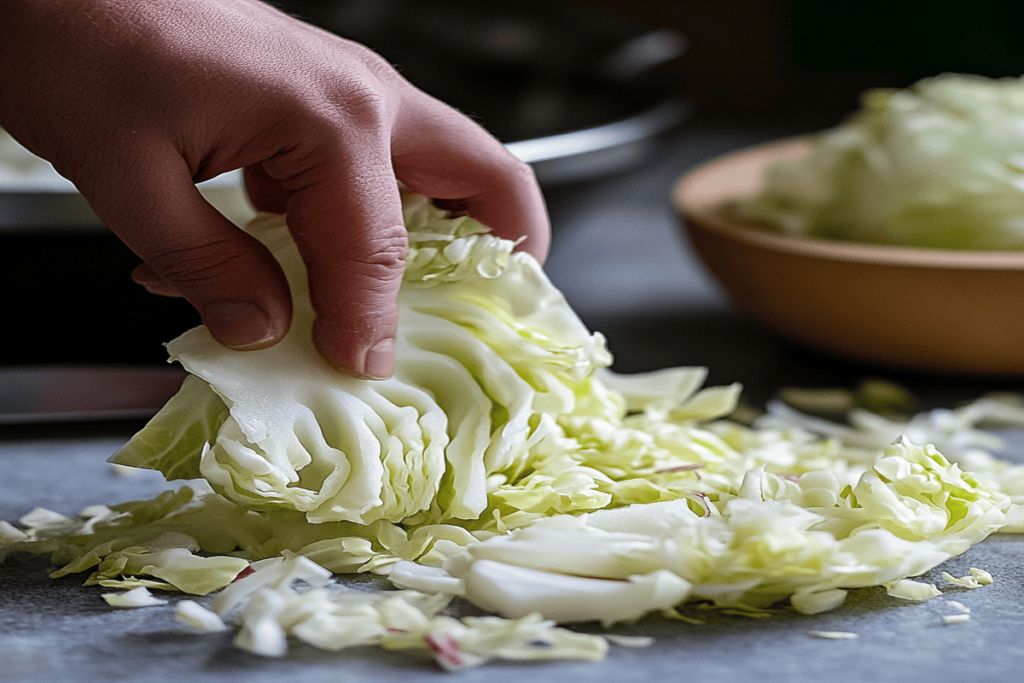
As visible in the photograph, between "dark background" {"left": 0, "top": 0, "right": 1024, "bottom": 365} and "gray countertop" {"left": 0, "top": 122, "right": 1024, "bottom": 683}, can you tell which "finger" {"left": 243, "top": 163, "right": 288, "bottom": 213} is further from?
"gray countertop" {"left": 0, "top": 122, "right": 1024, "bottom": 683}

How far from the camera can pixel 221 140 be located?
0.88 metres

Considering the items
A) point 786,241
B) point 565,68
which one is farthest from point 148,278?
point 565,68

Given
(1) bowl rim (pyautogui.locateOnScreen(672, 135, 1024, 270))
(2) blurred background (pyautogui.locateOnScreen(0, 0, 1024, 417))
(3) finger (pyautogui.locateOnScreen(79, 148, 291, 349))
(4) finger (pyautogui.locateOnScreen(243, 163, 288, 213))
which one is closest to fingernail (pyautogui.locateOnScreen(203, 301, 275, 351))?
(3) finger (pyautogui.locateOnScreen(79, 148, 291, 349))

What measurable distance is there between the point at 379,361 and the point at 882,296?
0.83 meters

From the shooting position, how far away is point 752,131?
4.29 metres

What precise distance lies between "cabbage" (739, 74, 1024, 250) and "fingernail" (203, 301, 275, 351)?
1.01 m

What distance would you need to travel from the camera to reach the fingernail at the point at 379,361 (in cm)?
94

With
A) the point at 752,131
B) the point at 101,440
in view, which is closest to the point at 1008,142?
the point at 101,440

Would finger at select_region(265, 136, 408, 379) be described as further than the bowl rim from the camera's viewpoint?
No

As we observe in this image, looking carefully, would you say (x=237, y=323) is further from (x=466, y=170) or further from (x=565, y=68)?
(x=565, y=68)

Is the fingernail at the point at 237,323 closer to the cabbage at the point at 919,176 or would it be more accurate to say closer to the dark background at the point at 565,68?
the dark background at the point at 565,68

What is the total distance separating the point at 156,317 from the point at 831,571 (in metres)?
0.96

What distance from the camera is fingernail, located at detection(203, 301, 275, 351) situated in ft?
2.96

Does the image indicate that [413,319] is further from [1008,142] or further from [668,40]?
[668,40]
